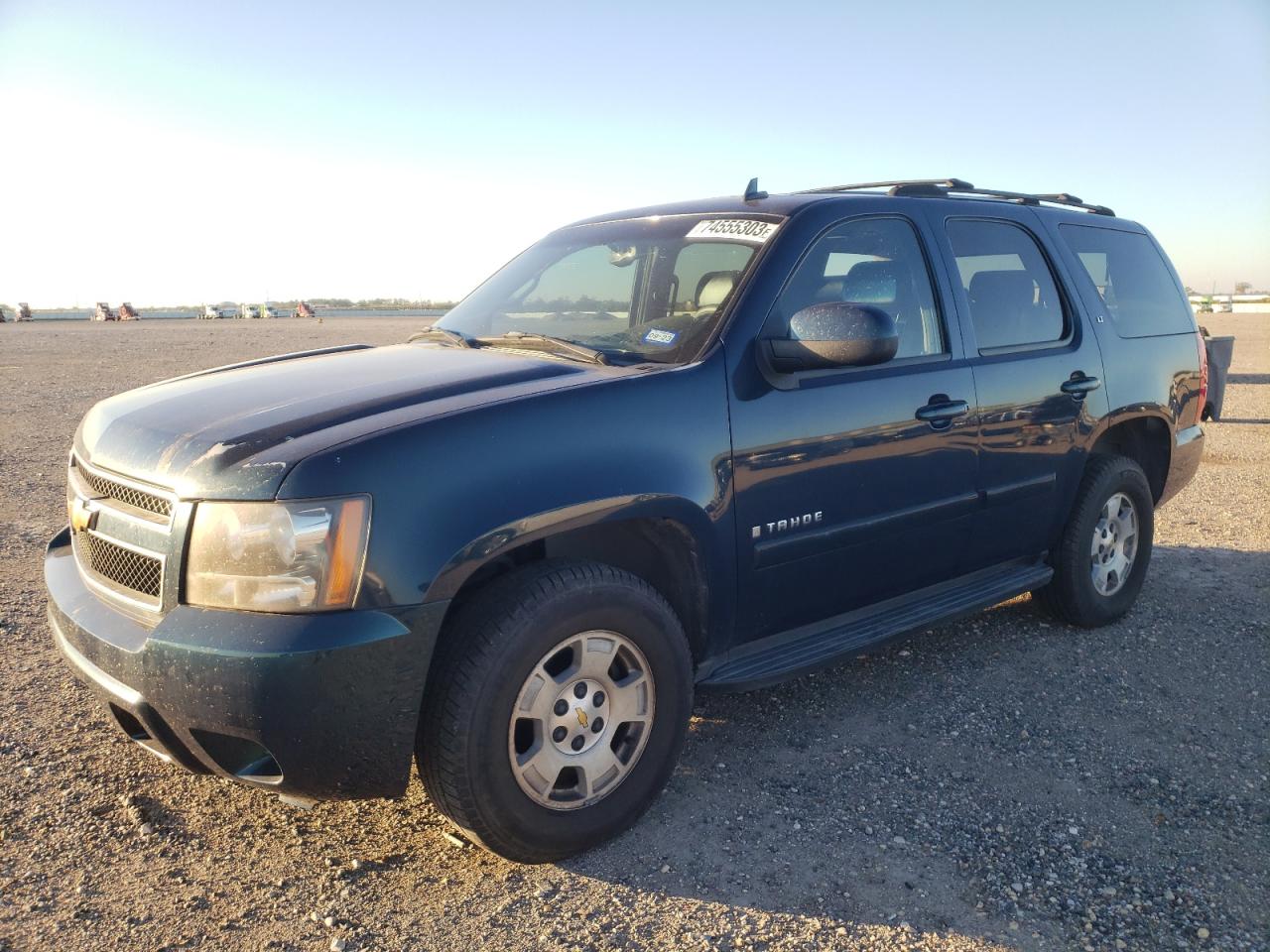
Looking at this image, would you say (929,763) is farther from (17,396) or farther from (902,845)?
(17,396)

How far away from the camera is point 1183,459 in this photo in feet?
16.7

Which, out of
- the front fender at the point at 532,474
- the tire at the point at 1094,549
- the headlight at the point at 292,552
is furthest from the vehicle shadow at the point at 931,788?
the headlight at the point at 292,552

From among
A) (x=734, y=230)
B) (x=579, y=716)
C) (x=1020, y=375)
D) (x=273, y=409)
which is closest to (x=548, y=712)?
(x=579, y=716)

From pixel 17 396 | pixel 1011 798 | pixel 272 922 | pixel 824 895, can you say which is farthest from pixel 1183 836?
pixel 17 396

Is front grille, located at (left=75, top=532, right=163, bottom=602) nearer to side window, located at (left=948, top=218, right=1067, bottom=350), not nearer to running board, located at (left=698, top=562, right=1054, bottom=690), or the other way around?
running board, located at (left=698, top=562, right=1054, bottom=690)

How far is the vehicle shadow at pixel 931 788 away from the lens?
2.63 m

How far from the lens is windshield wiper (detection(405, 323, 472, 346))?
3642 millimetres

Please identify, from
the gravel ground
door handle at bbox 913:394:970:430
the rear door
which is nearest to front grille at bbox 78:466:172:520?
the gravel ground

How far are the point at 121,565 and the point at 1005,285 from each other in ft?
11.6

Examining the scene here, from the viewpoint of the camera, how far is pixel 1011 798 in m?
3.12

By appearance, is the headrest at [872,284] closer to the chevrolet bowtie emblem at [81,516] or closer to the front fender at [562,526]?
the front fender at [562,526]

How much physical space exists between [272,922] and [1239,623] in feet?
14.8

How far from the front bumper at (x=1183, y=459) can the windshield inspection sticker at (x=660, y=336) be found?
10.4 feet

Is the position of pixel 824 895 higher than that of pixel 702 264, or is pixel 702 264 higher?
pixel 702 264
